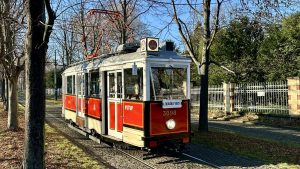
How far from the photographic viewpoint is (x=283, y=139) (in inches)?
584

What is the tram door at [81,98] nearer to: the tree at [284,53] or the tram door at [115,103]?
the tram door at [115,103]

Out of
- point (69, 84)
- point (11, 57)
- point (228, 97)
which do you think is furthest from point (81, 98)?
point (228, 97)

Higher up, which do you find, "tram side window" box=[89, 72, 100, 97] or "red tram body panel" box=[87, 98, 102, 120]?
"tram side window" box=[89, 72, 100, 97]

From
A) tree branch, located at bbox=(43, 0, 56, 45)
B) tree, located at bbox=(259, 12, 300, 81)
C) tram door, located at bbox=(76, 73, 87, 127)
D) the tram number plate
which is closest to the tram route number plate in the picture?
the tram number plate

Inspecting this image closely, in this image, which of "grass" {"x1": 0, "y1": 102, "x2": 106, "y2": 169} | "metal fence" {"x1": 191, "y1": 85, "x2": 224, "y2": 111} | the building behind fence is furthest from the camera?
"metal fence" {"x1": 191, "y1": 85, "x2": 224, "y2": 111}

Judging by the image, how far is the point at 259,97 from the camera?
22.1m

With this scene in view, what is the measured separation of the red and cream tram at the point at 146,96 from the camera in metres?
10.4

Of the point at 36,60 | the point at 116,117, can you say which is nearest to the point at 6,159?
the point at 116,117

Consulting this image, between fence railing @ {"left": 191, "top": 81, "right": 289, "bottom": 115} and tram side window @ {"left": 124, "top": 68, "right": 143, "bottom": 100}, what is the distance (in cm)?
1146

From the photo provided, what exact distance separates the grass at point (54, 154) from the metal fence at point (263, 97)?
11.4m

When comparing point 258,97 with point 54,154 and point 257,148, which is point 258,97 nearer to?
point 257,148

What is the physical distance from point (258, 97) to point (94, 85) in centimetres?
1166

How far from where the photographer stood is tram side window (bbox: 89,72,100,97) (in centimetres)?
1323

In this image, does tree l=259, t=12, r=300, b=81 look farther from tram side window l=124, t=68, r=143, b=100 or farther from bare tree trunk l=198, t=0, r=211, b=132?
tram side window l=124, t=68, r=143, b=100
